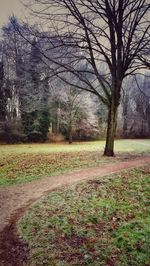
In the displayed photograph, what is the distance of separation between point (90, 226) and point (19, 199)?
3.09 meters

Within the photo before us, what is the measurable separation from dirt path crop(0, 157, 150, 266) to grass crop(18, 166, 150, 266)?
0.84 ft

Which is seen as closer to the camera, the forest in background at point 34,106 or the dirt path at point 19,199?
the dirt path at point 19,199

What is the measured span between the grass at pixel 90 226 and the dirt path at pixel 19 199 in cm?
26

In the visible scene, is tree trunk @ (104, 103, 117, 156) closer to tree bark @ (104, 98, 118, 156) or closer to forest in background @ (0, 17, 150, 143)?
tree bark @ (104, 98, 118, 156)

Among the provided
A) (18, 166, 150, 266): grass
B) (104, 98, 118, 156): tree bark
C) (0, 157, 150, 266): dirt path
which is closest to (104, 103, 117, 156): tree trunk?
(104, 98, 118, 156): tree bark

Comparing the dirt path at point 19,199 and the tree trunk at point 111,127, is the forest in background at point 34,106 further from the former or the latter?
the dirt path at point 19,199

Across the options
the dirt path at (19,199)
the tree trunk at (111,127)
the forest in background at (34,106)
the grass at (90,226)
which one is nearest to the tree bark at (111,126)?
the tree trunk at (111,127)

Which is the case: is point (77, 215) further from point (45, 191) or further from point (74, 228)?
point (45, 191)

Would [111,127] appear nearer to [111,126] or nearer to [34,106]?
[111,126]

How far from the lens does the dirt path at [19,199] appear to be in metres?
6.91

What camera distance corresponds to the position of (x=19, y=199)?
10.6 m

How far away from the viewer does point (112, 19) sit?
757 inches

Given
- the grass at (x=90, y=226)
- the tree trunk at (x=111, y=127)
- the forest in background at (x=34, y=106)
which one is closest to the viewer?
the grass at (x=90, y=226)

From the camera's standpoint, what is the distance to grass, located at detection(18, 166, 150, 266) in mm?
6834
